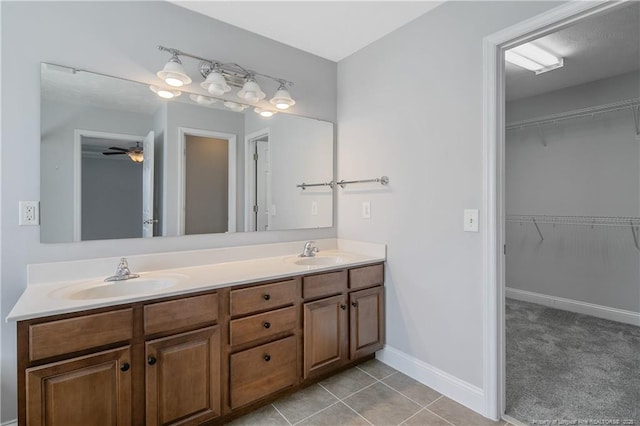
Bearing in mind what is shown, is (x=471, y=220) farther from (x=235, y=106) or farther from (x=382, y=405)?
(x=235, y=106)

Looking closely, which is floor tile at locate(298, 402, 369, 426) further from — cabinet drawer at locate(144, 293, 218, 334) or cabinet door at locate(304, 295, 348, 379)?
cabinet drawer at locate(144, 293, 218, 334)

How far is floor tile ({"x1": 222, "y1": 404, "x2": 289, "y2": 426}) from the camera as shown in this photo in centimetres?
→ 170

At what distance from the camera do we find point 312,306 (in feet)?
6.42

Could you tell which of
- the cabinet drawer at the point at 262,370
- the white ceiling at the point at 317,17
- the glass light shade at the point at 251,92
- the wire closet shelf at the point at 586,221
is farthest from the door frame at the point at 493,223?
the wire closet shelf at the point at 586,221

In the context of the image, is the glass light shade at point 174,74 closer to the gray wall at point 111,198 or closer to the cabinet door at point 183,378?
the gray wall at point 111,198

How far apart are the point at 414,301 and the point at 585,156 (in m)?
2.70

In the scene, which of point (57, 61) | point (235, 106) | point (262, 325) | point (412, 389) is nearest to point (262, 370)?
point (262, 325)

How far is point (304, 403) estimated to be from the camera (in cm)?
188

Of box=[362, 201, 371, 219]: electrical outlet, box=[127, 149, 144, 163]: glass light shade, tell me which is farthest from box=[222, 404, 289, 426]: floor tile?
box=[127, 149, 144, 163]: glass light shade

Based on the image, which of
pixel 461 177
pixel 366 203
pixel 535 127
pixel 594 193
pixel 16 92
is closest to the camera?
pixel 16 92

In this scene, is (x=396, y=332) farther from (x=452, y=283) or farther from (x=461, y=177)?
(x=461, y=177)

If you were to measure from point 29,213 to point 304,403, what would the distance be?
180 cm

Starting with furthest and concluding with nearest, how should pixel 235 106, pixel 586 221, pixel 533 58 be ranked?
1. pixel 586 221
2. pixel 533 58
3. pixel 235 106

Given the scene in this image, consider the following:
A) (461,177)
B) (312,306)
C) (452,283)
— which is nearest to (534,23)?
(461,177)
